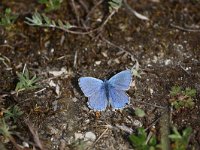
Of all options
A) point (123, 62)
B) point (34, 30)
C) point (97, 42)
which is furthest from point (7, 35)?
point (123, 62)

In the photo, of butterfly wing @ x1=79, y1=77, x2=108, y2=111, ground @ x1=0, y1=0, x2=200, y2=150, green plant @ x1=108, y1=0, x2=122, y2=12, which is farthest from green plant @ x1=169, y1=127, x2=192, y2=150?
green plant @ x1=108, y1=0, x2=122, y2=12

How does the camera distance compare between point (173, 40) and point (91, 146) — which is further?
point (173, 40)

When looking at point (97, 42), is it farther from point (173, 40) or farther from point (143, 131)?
point (143, 131)

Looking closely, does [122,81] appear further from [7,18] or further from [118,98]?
[7,18]

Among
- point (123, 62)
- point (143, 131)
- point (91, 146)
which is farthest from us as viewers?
point (123, 62)

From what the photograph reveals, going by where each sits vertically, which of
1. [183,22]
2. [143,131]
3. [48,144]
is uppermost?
[183,22]

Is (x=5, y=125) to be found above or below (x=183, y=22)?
below
